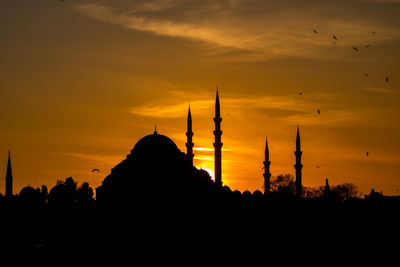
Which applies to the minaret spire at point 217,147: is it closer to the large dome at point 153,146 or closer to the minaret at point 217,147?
the minaret at point 217,147

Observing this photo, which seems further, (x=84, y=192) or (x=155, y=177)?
(x=84, y=192)

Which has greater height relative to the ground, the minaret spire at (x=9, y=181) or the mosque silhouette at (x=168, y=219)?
the minaret spire at (x=9, y=181)

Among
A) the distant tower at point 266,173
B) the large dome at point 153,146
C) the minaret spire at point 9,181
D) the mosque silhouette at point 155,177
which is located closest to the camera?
the mosque silhouette at point 155,177

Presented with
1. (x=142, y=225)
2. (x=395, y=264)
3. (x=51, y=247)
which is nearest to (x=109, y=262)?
(x=51, y=247)

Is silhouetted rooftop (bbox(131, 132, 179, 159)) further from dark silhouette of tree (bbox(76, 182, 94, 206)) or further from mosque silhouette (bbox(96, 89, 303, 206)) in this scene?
dark silhouette of tree (bbox(76, 182, 94, 206))

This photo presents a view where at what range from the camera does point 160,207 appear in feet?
220

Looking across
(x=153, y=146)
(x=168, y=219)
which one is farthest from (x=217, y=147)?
(x=168, y=219)

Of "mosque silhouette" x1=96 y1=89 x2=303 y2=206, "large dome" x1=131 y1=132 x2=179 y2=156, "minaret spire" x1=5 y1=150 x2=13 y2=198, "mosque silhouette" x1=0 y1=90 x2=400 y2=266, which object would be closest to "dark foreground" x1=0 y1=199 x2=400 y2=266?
"mosque silhouette" x1=0 y1=90 x2=400 y2=266

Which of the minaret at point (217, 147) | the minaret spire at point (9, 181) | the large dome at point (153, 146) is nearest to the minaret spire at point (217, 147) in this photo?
the minaret at point (217, 147)

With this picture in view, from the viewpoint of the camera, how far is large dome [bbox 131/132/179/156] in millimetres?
70125

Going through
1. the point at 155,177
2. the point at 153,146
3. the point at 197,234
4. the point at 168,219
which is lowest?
the point at 197,234

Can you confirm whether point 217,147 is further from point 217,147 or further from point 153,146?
point 153,146

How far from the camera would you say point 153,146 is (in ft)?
231

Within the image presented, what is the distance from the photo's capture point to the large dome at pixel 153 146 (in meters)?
70.1
